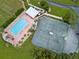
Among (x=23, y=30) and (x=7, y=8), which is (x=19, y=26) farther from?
(x=7, y=8)

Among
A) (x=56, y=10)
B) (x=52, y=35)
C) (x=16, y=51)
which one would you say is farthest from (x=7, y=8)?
(x=52, y=35)

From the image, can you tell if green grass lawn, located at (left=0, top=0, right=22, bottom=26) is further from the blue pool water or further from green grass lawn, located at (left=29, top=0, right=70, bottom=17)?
green grass lawn, located at (left=29, top=0, right=70, bottom=17)

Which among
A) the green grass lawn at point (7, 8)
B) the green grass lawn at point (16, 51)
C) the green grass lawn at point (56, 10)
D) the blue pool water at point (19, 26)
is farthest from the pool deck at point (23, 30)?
the green grass lawn at point (56, 10)

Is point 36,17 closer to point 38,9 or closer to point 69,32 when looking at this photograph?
point 38,9

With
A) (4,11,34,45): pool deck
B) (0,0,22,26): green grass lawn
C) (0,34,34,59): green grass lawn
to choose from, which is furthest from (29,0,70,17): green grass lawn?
(0,34,34,59): green grass lawn

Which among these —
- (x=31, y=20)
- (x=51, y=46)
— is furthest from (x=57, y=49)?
(x=31, y=20)
